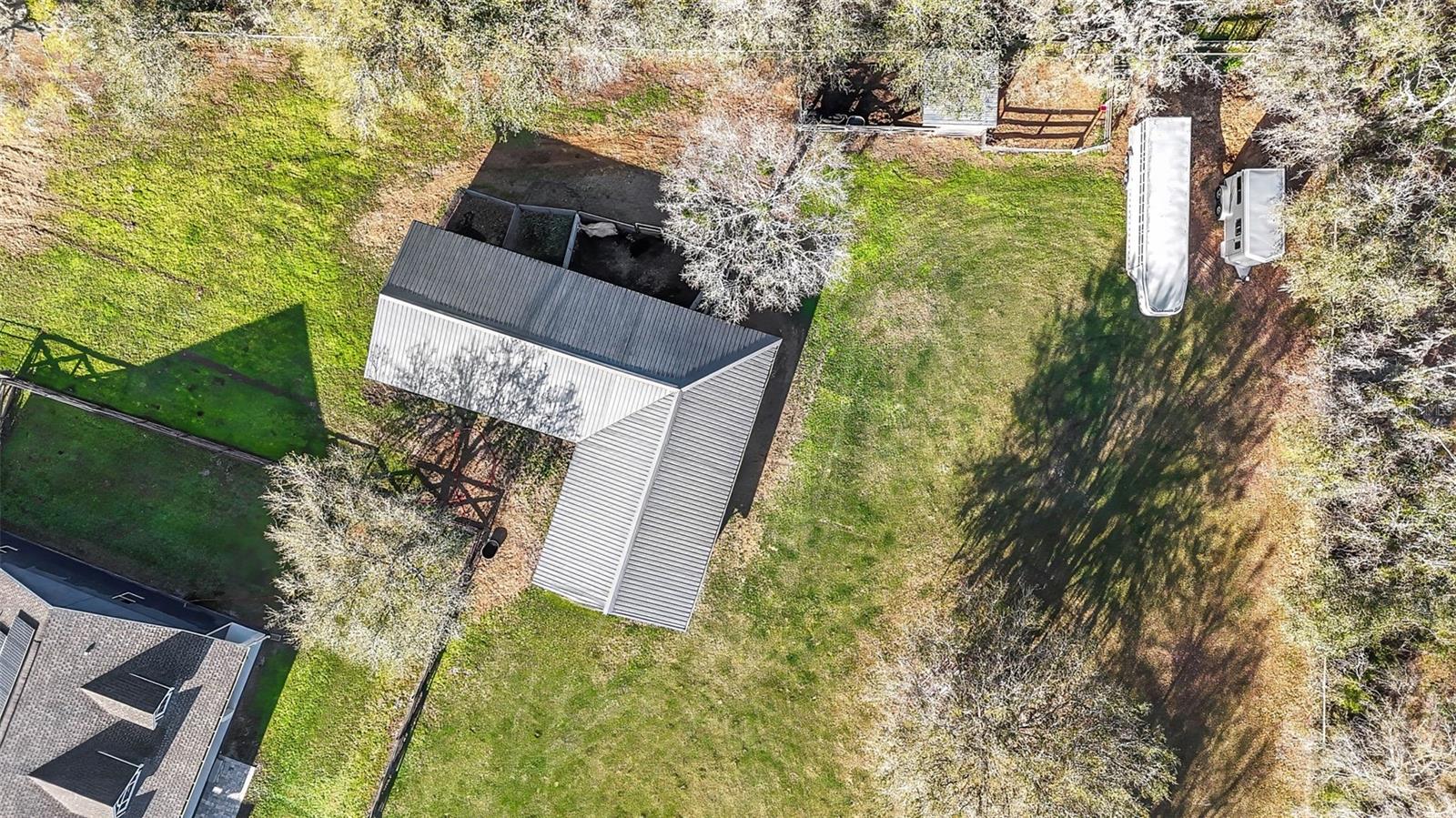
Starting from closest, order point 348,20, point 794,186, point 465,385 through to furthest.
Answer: point 348,20, point 465,385, point 794,186

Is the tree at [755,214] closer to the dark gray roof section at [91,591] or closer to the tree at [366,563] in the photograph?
the tree at [366,563]

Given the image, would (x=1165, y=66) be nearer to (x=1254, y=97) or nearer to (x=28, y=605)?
(x=1254, y=97)

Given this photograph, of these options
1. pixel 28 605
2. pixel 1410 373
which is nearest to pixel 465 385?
pixel 28 605

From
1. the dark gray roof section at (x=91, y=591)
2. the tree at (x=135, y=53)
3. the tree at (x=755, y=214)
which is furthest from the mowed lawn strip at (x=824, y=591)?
the tree at (x=135, y=53)

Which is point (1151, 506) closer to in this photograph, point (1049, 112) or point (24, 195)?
point (1049, 112)

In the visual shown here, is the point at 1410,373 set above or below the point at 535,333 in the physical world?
above

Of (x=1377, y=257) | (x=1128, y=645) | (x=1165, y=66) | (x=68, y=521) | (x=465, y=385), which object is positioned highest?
(x=1165, y=66)

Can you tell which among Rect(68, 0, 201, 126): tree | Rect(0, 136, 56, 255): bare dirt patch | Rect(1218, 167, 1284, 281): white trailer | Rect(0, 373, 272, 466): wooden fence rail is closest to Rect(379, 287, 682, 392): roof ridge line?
Rect(0, 373, 272, 466): wooden fence rail
